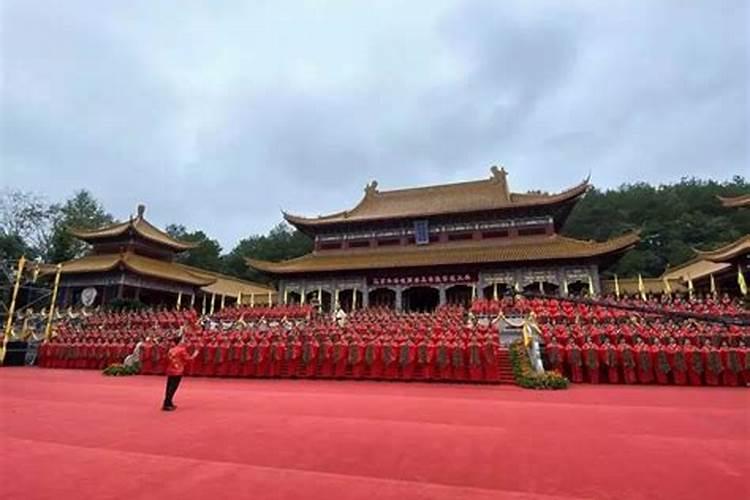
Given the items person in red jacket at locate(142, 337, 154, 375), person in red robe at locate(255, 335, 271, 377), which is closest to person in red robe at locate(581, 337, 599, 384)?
person in red robe at locate(255, 335, 271, 377)

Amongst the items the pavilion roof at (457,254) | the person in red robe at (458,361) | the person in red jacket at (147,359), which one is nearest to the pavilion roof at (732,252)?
the pavilion roof at (457,254)

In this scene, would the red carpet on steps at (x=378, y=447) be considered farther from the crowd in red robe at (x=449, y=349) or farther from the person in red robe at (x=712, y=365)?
the crowd in red robe at (x=449, y=349)

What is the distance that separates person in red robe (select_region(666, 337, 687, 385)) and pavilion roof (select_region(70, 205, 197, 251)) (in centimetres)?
2516

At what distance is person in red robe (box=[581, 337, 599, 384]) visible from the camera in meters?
9.81

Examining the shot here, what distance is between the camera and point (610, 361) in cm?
973

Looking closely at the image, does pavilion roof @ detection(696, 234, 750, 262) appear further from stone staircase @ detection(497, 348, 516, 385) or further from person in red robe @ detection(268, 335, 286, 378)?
person in red robe @ detection(268, 335, 286, 378)

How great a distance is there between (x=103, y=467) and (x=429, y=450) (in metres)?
2.96

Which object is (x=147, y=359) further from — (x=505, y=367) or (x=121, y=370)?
(x=505, y=367)

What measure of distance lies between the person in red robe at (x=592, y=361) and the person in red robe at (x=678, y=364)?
1467mm

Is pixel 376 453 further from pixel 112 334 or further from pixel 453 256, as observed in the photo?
pixel 453 256

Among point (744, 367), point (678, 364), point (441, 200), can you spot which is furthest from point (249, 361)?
point (441, 200)

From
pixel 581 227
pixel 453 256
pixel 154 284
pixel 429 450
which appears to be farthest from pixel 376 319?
pixel 581 227

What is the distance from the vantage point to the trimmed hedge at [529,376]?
29.7 feet

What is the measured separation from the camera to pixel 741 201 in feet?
59.4
